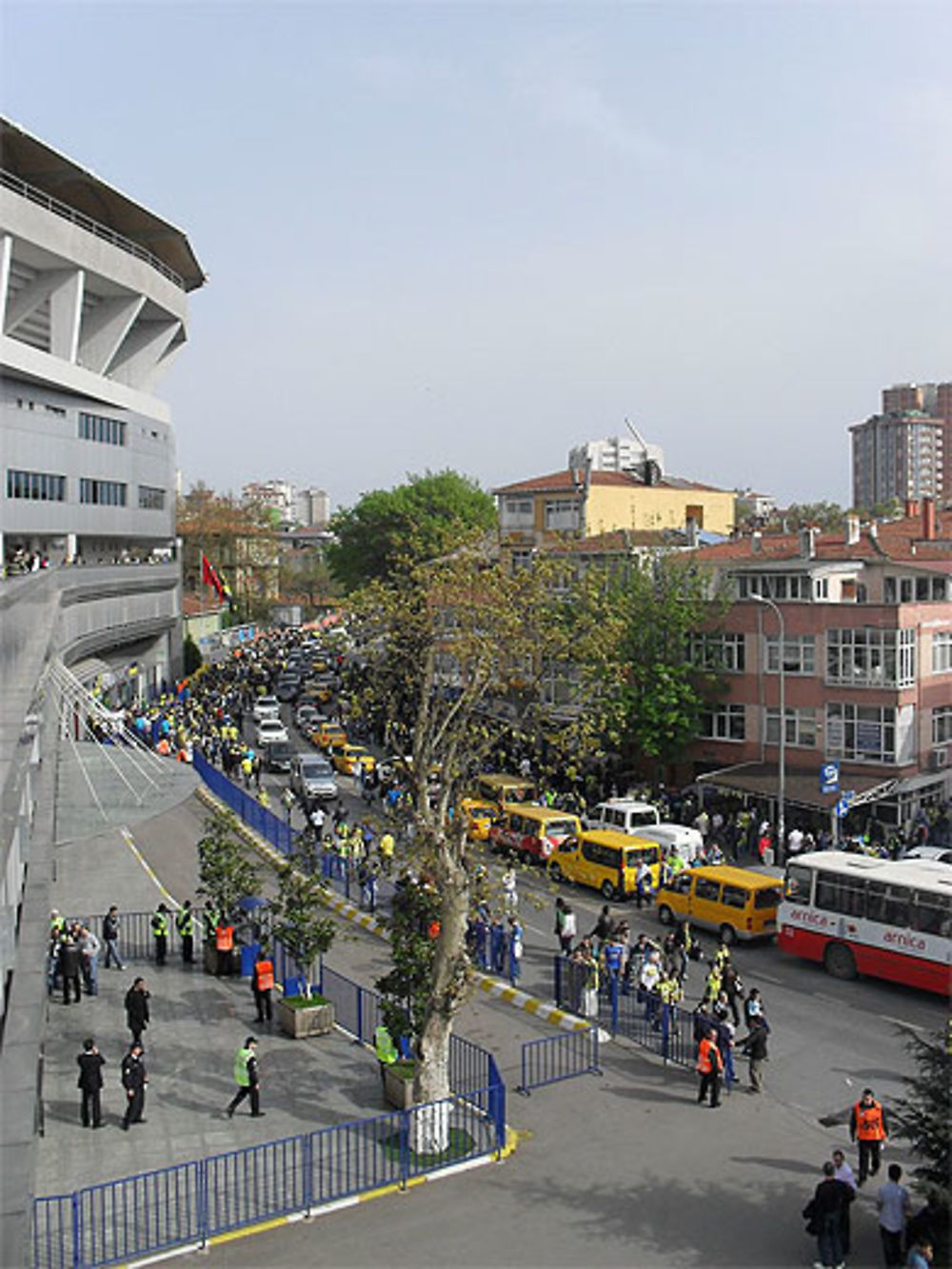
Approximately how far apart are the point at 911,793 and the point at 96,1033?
988 inches

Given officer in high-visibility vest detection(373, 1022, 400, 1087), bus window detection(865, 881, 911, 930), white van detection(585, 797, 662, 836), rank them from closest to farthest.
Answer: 1. officer in high-visibility vest detection(373, 1022, 400, 1087)
2. bus window detection(865, 881, 911, 930)
3. white van detection(585, 797, 662, 836)

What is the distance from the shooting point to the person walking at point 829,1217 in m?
11.8

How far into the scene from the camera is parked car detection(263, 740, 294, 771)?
4484 centimetres

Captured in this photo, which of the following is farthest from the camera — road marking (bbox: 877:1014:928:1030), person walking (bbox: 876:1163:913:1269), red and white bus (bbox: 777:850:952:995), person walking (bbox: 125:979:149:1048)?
red and white bus (bbox: 777:850:952:995)

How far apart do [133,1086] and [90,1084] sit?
518 millimetres

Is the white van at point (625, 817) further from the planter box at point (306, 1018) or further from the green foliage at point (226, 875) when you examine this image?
the planter box at point (306, 1018)

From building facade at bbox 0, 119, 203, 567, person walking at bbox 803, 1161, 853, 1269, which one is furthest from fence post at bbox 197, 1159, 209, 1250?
building facade at bbox 0, 119, 203, 567

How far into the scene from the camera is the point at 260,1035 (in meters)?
18.5

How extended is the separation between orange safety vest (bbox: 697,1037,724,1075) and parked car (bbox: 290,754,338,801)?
23.5 metres

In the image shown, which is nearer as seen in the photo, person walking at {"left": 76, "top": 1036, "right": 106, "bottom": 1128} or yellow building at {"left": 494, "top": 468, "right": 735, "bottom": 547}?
person walking at {"left": 76, "top": 1036, "right": 106, "bottom": 1128}

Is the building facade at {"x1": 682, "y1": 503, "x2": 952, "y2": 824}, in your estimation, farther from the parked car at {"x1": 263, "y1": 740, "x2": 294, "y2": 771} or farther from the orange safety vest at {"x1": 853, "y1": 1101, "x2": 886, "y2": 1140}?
the orange safety vest at {"x1": 853, "y1": 1101, "x2": 886, "y2": 1140}

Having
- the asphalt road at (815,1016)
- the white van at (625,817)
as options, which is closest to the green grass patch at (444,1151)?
the asphalt road at (815,1016)

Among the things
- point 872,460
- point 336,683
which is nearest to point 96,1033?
point 336,683

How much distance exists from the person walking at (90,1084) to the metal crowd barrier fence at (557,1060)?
5.54m
